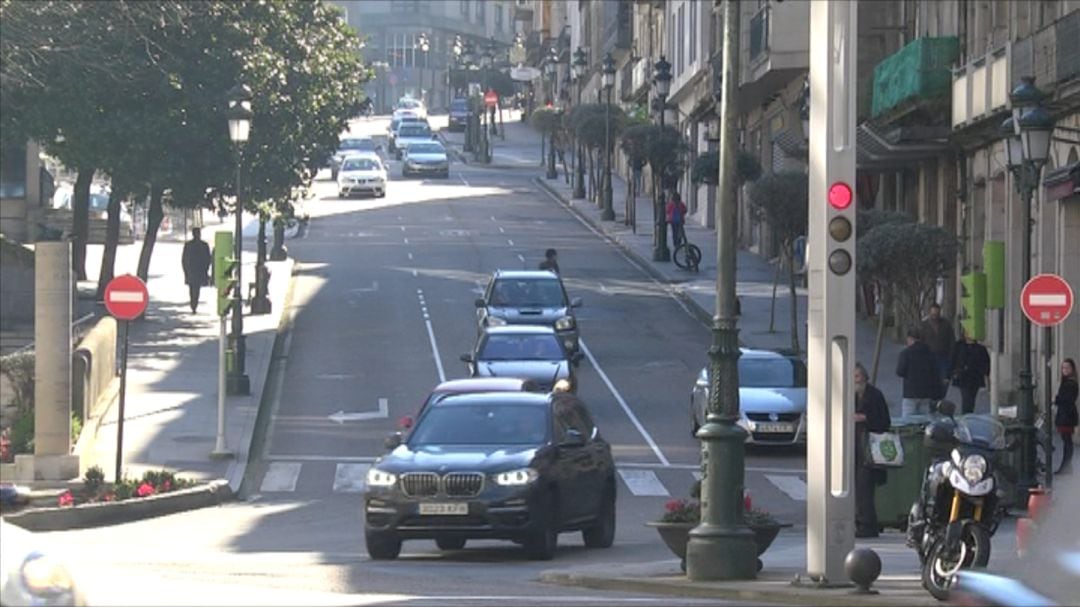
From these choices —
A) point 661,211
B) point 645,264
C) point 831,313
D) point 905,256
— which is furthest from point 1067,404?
point 645,264

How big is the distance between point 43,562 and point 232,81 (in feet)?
119

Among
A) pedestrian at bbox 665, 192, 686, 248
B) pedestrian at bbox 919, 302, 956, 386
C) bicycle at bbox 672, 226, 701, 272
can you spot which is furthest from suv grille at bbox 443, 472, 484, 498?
pedestrian at bbox 665, 192, 686, 248

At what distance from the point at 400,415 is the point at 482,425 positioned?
1480cm

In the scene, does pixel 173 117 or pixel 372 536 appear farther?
pixel 173 117

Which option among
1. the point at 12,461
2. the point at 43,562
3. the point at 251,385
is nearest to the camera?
the point at 43,562

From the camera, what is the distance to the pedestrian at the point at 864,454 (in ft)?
71.6

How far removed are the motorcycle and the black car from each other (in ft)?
12.1

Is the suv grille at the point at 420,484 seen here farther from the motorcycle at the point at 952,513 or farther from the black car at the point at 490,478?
the motorcycle at the point at 952,513

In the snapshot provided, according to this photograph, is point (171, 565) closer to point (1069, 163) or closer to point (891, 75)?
point (1069, 163)

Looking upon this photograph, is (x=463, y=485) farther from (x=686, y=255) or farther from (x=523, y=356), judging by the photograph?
(x=686, y=255)

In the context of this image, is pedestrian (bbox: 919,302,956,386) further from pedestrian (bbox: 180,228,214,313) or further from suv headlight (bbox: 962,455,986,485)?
pedestrian (bbox: 180,228,214,313)

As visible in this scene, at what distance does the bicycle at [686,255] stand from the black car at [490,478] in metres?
37.0

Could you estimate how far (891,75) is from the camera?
4428cm

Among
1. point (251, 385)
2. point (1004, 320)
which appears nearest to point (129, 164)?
point (251, 385)
